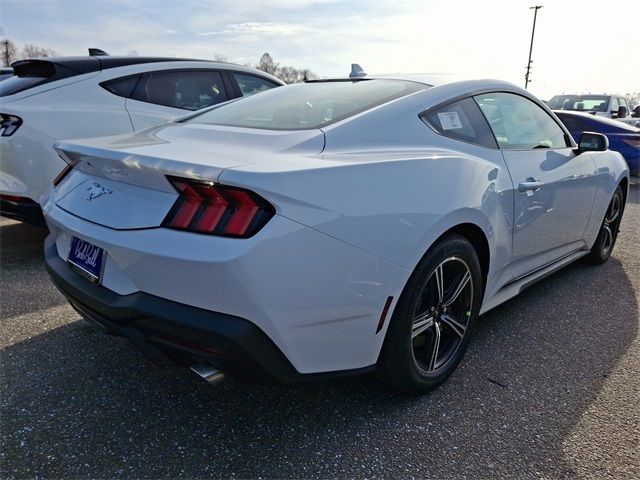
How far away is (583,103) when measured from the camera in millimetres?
12133

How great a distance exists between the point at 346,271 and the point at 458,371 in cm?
113

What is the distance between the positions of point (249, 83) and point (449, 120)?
3.39 metres

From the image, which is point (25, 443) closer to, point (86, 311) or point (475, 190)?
point (86, 311)

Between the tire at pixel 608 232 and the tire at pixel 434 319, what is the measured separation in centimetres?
220

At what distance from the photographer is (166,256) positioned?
5.22ft

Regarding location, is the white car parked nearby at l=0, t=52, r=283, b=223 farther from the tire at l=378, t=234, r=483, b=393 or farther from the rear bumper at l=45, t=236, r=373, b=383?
the tire at l=378, t=234, r=483, b=393

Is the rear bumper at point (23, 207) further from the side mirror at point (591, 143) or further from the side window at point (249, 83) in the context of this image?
the side mirror at point (591, 143)

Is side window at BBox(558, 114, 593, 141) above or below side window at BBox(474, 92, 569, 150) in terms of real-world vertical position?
below

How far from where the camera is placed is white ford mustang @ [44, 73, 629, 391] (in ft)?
5.18

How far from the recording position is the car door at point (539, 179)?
Result: 2691mm

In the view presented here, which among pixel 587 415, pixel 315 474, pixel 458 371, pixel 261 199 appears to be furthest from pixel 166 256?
pixel 587 415

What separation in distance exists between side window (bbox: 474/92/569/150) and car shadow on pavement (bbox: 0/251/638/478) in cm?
117

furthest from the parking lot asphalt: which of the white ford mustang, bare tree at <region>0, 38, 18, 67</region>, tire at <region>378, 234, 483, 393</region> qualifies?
bare tree at <region>0, 38, 18, 67</region>

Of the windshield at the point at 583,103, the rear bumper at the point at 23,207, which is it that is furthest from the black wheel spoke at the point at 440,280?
the windshield at the point at 583,103
